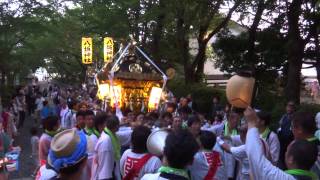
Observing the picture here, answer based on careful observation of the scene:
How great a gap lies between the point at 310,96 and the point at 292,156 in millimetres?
24863

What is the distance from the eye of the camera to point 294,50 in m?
14.8

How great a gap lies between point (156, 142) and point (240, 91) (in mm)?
1452

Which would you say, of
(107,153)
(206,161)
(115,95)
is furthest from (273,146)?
(115,95)

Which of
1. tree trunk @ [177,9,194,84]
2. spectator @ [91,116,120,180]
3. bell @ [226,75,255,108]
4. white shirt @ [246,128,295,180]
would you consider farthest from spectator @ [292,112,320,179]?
tree trunk @ [177,9,194,84]

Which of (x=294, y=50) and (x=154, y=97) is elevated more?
(x=294, y=50)

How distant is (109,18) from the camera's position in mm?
25469

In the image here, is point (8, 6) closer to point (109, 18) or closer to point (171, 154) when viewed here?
point (109, 18)

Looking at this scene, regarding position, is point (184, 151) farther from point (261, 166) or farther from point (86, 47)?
point (86, 47)

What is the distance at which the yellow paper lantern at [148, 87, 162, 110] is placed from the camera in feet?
47.2

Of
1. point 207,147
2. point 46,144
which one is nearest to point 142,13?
point 46,144

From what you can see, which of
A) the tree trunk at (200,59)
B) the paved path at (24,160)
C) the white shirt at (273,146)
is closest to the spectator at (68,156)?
the white shirt at (273,146)

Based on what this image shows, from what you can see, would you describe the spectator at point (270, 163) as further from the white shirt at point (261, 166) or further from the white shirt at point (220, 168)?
the white shirt at point (220, 168)

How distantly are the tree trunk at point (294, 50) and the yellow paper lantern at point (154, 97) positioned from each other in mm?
3835

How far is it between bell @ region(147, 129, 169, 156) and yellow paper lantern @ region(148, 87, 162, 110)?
9040mm
